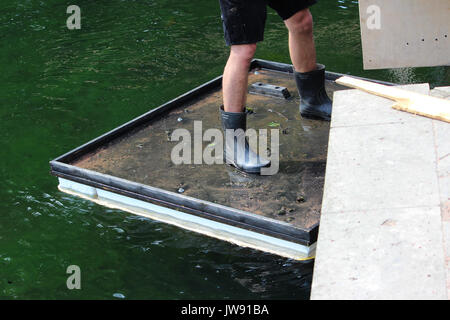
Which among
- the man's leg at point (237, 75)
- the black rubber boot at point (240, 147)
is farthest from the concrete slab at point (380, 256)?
the man's leg at point (237, 75)

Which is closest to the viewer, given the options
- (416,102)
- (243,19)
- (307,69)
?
(416,102)

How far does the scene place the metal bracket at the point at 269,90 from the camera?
15.7ft

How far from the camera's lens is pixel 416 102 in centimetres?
343

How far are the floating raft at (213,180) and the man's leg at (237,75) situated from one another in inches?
15.6

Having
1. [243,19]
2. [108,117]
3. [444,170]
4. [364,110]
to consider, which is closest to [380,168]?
[444,170]

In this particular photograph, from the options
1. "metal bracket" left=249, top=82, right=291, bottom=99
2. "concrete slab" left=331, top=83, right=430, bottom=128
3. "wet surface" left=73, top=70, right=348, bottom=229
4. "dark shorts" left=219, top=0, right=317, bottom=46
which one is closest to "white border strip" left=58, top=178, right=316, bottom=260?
"wet surface" left=73, top=70, right=348, bottom=229

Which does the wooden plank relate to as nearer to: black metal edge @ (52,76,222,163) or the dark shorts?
the dark shorts

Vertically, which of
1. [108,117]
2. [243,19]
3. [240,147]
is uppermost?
[243,19]

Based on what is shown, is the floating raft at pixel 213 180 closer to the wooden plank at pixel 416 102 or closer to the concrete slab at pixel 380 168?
the concrete slab at pixel 380 168

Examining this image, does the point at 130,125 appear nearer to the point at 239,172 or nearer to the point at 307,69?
the point at 239,172

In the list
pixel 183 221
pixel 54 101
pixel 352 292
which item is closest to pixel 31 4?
pixel 54 101

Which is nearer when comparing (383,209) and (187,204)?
(383,209)

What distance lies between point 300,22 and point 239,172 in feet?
3.28

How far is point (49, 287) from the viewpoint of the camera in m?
3.39
